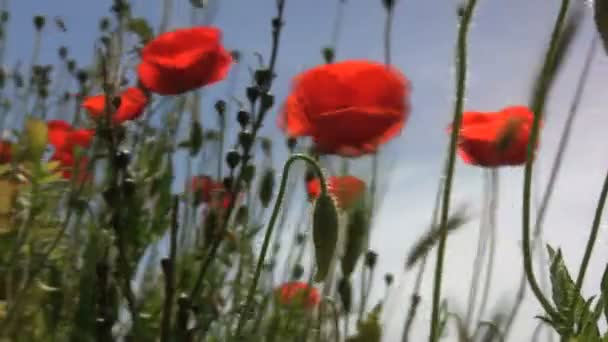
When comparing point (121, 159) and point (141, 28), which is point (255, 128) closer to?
point (121, 159)

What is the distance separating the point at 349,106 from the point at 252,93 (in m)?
0.13

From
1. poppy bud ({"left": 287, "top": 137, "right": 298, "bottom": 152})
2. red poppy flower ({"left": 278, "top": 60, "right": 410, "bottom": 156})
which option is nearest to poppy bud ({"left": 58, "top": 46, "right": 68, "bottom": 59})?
poppy bud ({"left": 287, "top": 137, "right": 298, "bottom": 152})

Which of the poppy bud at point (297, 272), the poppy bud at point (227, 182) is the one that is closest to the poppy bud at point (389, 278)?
the poppy bud at point (297, 272)

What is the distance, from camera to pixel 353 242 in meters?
0.87

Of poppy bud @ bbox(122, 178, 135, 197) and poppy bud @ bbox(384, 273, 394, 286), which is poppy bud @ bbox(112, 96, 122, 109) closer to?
poppy bud @ bbox(122, 178, 135, 197)

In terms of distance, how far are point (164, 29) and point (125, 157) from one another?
40.8 inches

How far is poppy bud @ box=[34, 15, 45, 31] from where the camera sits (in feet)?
7.90

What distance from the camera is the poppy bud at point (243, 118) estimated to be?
3.89ft

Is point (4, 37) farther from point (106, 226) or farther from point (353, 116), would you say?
point (353, 116)

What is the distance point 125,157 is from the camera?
103cm

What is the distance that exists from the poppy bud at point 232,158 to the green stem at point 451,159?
1.62 feet

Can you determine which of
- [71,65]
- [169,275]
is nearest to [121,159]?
[169,275]

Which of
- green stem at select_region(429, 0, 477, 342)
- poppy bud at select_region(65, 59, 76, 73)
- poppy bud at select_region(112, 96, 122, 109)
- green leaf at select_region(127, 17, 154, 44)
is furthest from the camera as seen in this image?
poppy bud at select_region(65, 59, 76, 73)

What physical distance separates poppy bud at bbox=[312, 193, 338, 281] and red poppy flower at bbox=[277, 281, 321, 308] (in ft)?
1.45
